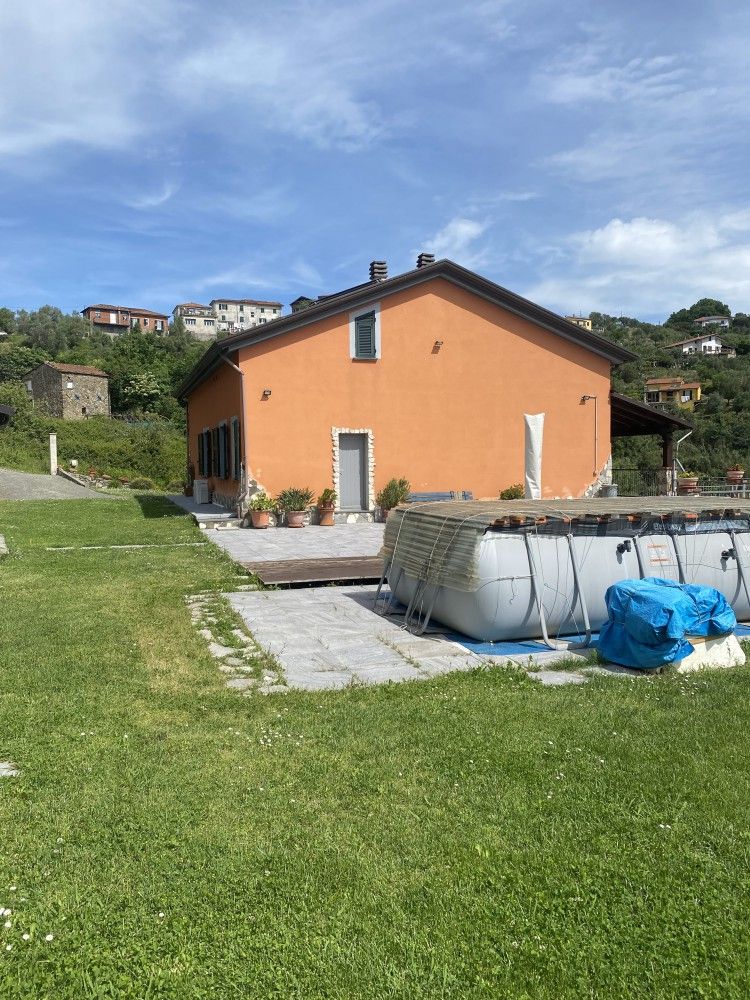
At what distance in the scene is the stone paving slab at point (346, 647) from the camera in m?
5.26

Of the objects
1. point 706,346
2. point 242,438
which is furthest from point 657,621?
point 706,346

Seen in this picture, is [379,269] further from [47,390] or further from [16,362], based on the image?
[16,362]

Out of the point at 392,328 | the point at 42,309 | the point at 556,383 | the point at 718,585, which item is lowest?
the point at 718,585

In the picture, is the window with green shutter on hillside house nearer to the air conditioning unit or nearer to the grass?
the air conditioning unit

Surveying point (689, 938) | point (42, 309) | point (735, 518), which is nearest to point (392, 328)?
point (735, 518)

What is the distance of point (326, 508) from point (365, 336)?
420 cm

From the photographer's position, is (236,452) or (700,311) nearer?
(236,452)

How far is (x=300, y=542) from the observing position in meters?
13.1

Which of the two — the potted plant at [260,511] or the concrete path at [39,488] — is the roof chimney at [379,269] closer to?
the potted plant at [260,511]

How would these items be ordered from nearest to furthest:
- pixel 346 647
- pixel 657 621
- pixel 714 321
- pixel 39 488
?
1. pixel 657 621
2. pixel 346 647
3. pixel 39 488
4. pixel 714 321

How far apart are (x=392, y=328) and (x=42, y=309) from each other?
71055 millimetres

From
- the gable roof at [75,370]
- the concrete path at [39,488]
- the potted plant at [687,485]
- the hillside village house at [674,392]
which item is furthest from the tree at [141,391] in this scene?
the potted plant at [687,485]

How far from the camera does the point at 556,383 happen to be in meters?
18.9

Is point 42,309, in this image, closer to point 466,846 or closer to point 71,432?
point 71,432
